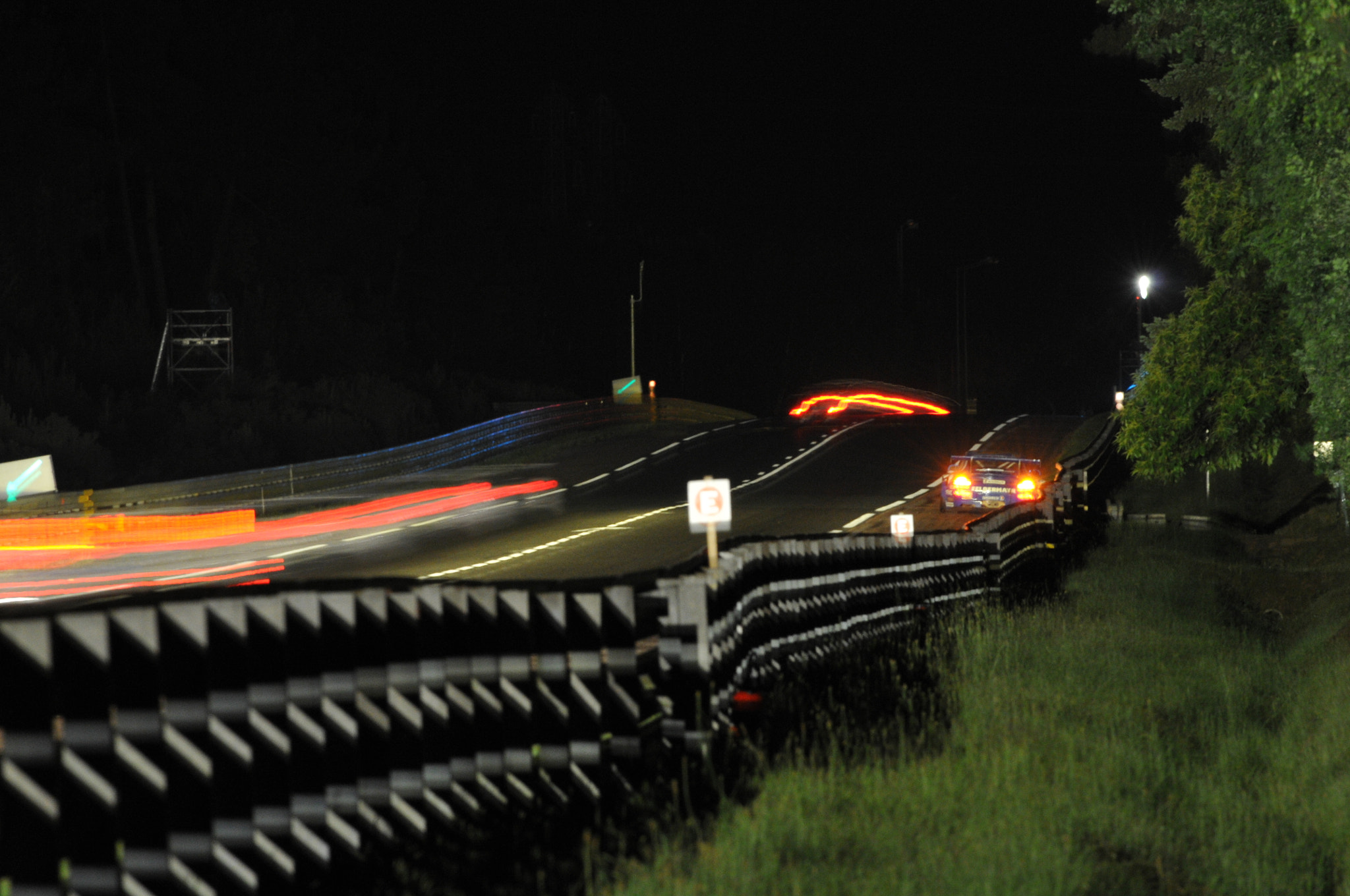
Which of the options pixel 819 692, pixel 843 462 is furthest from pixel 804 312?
pixel 819 692

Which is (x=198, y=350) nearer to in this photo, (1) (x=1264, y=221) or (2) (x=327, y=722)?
(1) (x=1264, y=221)

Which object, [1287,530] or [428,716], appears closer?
[428,716]

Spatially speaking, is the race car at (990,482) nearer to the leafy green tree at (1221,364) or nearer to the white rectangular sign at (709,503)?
the leafy green tree at (1221,364)

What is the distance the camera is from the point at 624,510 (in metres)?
34.5

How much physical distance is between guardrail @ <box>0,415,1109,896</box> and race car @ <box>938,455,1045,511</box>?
2379cm

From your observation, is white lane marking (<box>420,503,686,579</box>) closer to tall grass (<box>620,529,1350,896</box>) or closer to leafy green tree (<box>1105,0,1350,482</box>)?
tall grass (<box>620,529,1350,896</box>)

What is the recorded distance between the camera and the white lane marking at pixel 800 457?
40719mm

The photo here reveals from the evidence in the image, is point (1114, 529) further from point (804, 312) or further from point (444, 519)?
point (804, 312)

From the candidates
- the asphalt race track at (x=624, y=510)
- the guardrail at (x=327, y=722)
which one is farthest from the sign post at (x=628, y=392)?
the guardrail at (x=327, y=722)

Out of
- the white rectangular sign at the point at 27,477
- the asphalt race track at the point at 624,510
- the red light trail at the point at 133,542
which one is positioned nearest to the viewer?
the red light trail at the point at 133,542

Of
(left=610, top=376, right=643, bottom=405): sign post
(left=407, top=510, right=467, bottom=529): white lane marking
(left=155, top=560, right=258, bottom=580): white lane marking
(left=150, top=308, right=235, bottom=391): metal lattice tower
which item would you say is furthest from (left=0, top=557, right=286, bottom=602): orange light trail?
(left=610, top=376, right=643, bottom=405): sign post

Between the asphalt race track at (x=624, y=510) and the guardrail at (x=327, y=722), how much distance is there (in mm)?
1747

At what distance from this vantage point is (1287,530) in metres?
35.3

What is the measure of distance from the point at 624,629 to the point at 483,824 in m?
1.24
